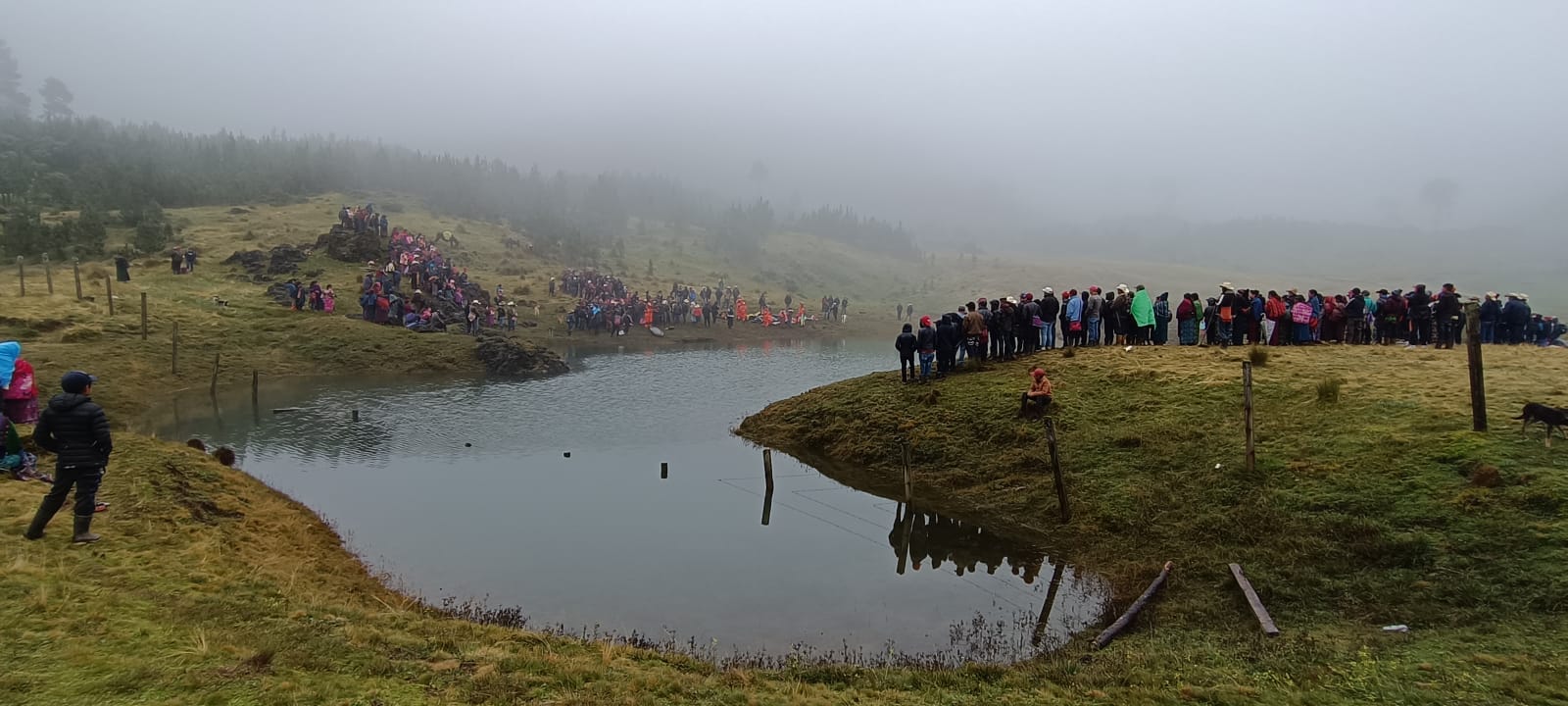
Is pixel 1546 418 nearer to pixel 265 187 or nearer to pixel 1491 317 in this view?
pixel 1491 317

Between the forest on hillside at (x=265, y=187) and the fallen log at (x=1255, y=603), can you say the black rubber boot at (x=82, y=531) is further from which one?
the forest on hillside at (x=265, y=187)

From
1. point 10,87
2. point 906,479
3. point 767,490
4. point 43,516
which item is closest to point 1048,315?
point 906,479

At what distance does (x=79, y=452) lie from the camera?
36.9 feet

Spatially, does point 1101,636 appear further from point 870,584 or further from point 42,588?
point 42,588

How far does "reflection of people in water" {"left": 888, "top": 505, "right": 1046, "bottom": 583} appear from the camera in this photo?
16500mm

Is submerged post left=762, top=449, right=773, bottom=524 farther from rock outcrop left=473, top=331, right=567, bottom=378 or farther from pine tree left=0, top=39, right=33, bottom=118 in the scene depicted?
pine tree left=0, top=39, right=33, bottom=118

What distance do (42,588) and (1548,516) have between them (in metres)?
20.9

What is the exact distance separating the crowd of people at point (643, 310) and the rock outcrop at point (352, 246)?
1521 cm

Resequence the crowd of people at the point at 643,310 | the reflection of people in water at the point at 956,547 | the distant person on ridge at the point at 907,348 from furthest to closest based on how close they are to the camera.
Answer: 1. the crowd of people at the point at 643,310
2. the distant person on ridge at the point at 907,348
3. the reflection of people in water at the point at 956,547

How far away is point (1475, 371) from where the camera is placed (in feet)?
48.3

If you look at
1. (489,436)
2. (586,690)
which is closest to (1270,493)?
(586,690)

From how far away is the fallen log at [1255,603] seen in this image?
11203mm

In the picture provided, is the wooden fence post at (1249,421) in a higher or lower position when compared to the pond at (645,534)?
higher

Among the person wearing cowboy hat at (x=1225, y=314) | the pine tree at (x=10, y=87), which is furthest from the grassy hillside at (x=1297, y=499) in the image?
the pine tree at (x=10, y=87)
